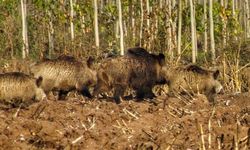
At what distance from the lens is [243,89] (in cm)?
1587

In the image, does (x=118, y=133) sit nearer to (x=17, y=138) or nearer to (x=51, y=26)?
(x=17, y=138)

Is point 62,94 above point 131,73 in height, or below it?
below

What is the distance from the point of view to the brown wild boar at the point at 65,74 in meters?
12.7

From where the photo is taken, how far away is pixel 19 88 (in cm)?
1135

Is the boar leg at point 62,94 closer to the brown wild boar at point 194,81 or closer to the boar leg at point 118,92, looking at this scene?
the boar leg at point 118,92

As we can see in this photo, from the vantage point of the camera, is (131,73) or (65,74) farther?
(65,74)

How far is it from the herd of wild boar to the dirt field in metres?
1.35

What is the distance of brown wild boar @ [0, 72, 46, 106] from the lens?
36.8 ft

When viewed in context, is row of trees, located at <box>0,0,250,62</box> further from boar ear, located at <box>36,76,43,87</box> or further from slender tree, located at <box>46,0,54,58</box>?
boar ear, located at <box>36,76,43,87</box>

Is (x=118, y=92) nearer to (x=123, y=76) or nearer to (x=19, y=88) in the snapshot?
(x=123, y=76)

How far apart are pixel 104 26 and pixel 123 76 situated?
18520mm

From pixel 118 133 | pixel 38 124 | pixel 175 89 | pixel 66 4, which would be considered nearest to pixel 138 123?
pixel 118 133

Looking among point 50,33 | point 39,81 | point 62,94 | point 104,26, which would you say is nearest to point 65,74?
point 62,94

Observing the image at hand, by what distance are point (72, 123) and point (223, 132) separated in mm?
2248
